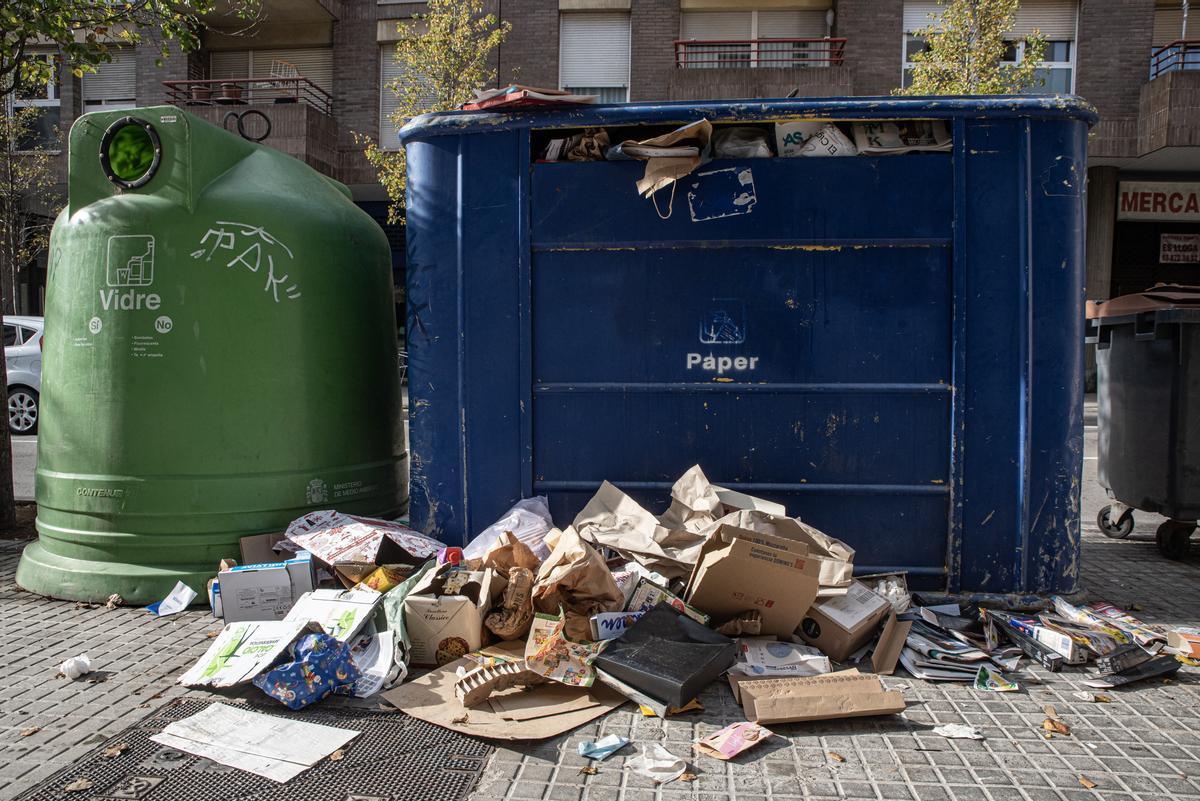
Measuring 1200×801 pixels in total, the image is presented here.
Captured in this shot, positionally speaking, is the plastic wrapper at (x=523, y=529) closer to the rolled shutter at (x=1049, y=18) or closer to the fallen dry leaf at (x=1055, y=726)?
the fallen dry leaf at (x=1055, y=726)

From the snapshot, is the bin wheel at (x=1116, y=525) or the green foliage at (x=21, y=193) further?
the green foliage at (x=21, y=193)

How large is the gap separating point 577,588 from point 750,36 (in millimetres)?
14930

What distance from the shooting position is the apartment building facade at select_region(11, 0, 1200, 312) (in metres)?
14.8

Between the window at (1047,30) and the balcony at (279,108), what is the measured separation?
10.9 m

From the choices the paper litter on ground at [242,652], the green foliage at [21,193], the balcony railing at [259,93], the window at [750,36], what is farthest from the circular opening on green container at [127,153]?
the balcony railing at [259,93]

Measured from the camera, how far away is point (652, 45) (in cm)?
1537

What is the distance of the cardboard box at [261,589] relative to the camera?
3.70 meters

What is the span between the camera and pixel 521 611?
132 inches

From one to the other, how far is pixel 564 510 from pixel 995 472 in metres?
2.04

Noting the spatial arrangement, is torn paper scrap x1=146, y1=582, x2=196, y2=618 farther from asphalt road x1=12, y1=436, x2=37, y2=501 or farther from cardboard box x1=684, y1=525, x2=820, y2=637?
asphalt road x1=12, y1=436, x2=37, y2=501

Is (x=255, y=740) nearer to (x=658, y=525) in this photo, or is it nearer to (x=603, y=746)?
(x=603, y=746)

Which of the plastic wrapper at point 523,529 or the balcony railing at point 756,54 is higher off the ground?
the balcony railing at point 756,54

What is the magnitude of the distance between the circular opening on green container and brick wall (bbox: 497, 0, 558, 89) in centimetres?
1232

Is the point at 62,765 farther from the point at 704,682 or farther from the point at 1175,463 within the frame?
the point at 1175,463
